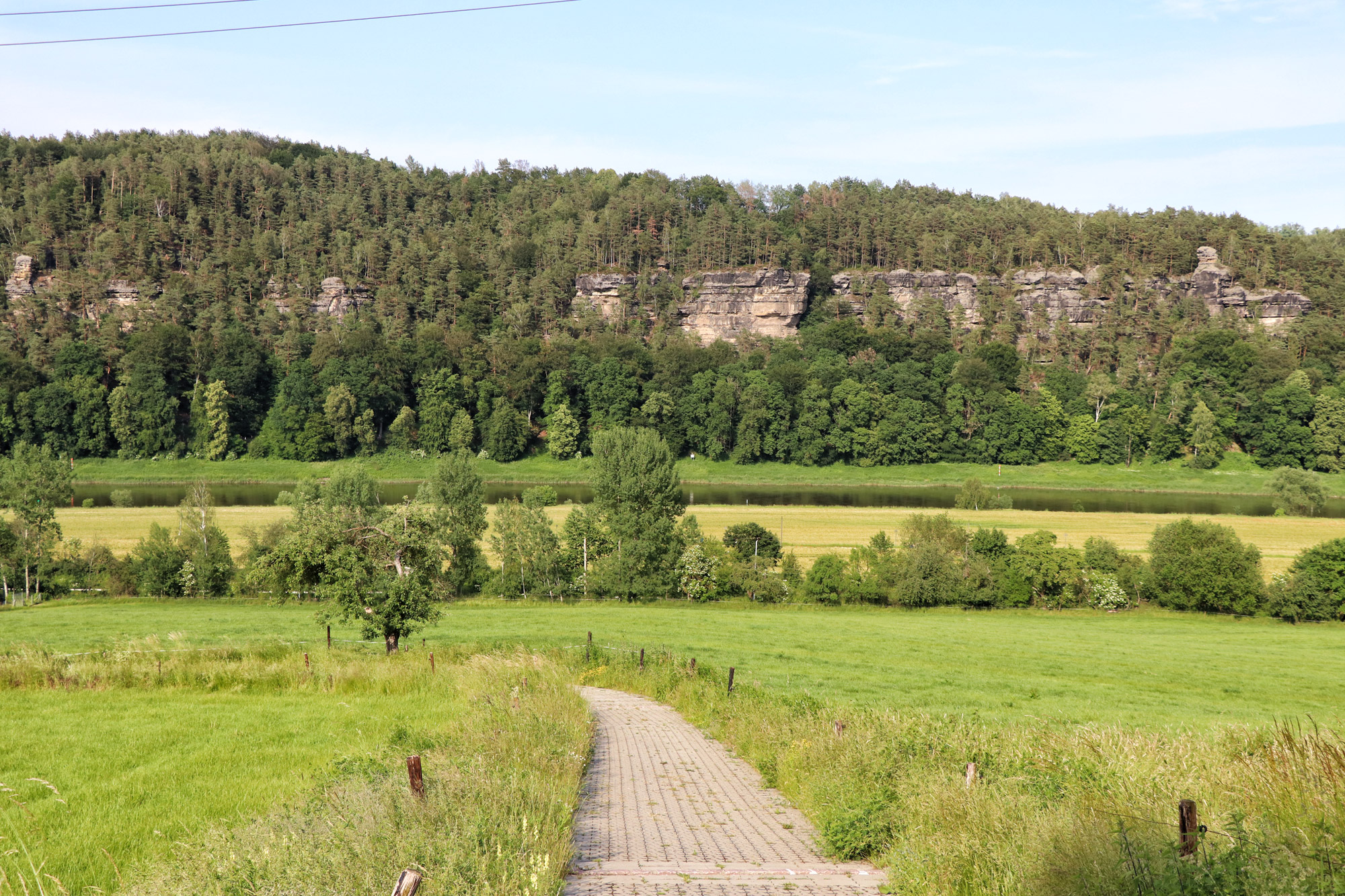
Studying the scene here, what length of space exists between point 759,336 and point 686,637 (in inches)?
5432

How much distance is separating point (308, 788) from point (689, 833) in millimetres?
4250

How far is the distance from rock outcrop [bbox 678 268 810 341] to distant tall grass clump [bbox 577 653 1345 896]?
6310 inches

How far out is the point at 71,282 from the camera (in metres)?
154

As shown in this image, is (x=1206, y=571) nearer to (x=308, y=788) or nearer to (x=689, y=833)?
(x=689, y=833)

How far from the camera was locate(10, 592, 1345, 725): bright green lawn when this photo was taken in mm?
24141

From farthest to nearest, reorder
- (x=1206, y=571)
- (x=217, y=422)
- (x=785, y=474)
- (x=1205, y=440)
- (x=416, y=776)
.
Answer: (x=785, y=474), (x=217, y=422), (x=1205, y=440), (x=1206, y=571), (x=416, y=776)

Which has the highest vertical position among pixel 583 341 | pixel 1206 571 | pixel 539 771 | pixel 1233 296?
pixel 1233 296

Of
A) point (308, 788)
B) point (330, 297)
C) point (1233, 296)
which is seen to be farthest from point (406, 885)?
point (1233, 296)

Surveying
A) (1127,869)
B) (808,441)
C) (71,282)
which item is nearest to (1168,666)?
(1127,869)

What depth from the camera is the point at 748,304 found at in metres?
169

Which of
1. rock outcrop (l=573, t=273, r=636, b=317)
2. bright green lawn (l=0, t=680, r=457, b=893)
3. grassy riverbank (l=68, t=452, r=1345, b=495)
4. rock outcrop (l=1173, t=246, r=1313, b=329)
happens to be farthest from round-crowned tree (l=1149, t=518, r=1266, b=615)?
rock outcrop (l=1173, t=246, r=1313, b=329)

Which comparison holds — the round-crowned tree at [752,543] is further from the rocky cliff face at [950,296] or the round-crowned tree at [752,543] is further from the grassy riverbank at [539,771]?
the rocky cliff face at [950,296]

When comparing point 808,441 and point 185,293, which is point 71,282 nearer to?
point 185,293

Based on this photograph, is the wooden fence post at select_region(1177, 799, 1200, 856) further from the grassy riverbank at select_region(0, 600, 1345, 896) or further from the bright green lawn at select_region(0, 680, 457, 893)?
the bright green lawn at select_region(0, 680, 457, 893)
